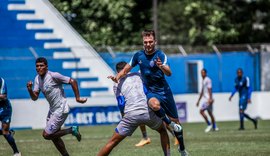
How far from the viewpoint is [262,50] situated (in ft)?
131

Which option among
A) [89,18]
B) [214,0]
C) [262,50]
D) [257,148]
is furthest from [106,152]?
[214,0]

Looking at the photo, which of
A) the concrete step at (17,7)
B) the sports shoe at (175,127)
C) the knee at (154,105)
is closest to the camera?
the knee at (154,105)

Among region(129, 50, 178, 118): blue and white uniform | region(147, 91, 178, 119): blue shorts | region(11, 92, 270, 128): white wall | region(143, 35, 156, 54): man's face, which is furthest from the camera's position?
region(11, 92, 270, 128): white wall

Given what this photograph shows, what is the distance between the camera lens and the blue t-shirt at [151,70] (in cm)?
1502

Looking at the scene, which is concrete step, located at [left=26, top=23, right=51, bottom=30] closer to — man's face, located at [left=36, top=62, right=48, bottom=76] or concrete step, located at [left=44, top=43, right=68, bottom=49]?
concrete step, located at [left=44, top=43, right=68, bottom=49]

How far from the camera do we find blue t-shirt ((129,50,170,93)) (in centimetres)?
1502

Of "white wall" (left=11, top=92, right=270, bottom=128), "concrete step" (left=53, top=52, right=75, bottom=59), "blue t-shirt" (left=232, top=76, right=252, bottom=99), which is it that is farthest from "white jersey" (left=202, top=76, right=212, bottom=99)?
"concrete step" (left=53, top=52, right=75, bottom=59)

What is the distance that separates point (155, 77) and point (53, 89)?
1.99 m

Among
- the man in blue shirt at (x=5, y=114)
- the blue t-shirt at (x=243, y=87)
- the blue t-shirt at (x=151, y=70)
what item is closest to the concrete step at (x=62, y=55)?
the blue t-shirt at (x=243, y=87)

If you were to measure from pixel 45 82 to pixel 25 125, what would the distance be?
1695cm

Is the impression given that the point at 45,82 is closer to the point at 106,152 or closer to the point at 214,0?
the point at 106,152

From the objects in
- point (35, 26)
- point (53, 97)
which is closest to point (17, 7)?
point (35, 26)

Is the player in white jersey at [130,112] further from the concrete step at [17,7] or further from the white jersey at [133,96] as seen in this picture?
the concrete step at [17,7]

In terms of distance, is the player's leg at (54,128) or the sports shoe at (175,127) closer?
the sports shoe at (175,127)
